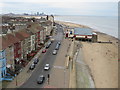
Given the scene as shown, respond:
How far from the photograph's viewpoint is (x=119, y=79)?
1463 inches

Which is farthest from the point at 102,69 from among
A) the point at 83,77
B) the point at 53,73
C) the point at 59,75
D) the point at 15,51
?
the point at 15,51

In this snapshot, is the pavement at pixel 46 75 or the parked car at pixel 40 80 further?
the parked car at pixel 40 80

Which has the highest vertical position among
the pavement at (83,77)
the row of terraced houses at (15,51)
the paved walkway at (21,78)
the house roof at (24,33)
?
the house roof at (24,33)

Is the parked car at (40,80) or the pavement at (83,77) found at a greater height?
the parked car at (40,80)

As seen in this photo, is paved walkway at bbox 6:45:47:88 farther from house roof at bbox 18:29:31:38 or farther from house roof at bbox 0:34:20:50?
house roof at bbox 18:29:31:38

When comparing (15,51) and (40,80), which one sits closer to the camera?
(40,80)

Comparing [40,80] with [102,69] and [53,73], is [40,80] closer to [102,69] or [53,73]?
[53,73]

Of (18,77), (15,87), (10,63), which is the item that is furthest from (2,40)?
(15,87)

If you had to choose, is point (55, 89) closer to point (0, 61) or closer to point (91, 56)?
point (0, 61)

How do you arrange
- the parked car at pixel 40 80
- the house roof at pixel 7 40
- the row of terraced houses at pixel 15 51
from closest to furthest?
the parked car at pixel 40 80 < the row of terraced houses at pixel 15 51 < the house roof at pixel 7 40

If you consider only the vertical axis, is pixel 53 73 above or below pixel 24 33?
below

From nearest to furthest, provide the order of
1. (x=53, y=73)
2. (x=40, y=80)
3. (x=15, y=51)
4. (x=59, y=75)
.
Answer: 1. (x=40, y=80)
2. (x=59, y=75)
3. (x=53, y=73)
4. (x=15, y=51)

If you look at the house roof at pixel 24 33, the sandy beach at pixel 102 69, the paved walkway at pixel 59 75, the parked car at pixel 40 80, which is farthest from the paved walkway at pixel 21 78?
the sandy beach at pixel 102 69

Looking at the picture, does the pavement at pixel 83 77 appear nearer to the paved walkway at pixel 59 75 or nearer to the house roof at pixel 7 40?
the paved walkway at pixel 59 75
